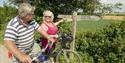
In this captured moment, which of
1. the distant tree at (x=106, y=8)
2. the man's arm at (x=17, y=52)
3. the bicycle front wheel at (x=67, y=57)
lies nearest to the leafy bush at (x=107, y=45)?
the bicycle front wheel at (x=67, y=57)

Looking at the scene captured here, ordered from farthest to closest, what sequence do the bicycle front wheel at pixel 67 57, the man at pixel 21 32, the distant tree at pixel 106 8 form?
1. the distant tree at pixel 106 8
2. the bicycle front wheel at pixel 67 57
3. the man at pixel 21 32

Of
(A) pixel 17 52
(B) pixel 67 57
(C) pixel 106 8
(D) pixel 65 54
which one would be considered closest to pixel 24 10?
(A) pixel 17 52

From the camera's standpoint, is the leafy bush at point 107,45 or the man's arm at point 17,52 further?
the leafy bush at point 107,45

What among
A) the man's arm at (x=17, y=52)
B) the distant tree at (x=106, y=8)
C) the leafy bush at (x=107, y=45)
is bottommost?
the distant tree at (x=106, y=8)

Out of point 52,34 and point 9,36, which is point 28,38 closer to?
point 9,36

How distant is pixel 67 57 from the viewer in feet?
33.4

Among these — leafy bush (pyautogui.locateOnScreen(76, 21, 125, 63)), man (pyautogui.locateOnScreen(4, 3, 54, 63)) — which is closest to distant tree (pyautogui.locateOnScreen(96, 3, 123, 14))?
leafy bush (pyautogui.locateOnScreen(76, 21, 125, 63))

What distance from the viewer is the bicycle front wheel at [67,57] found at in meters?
10.1

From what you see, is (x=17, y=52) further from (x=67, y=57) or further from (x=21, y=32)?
(x=67, y=57)

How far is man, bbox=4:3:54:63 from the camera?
5.54m

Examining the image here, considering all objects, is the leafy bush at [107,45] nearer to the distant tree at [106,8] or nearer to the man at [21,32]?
the man at [21,32]

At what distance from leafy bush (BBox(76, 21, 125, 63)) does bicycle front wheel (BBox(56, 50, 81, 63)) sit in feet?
2.27

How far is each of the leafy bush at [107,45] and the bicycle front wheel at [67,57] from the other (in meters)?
0.69

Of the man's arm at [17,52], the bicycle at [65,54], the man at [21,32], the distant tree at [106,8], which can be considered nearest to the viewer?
the man's arm at [17,52]
